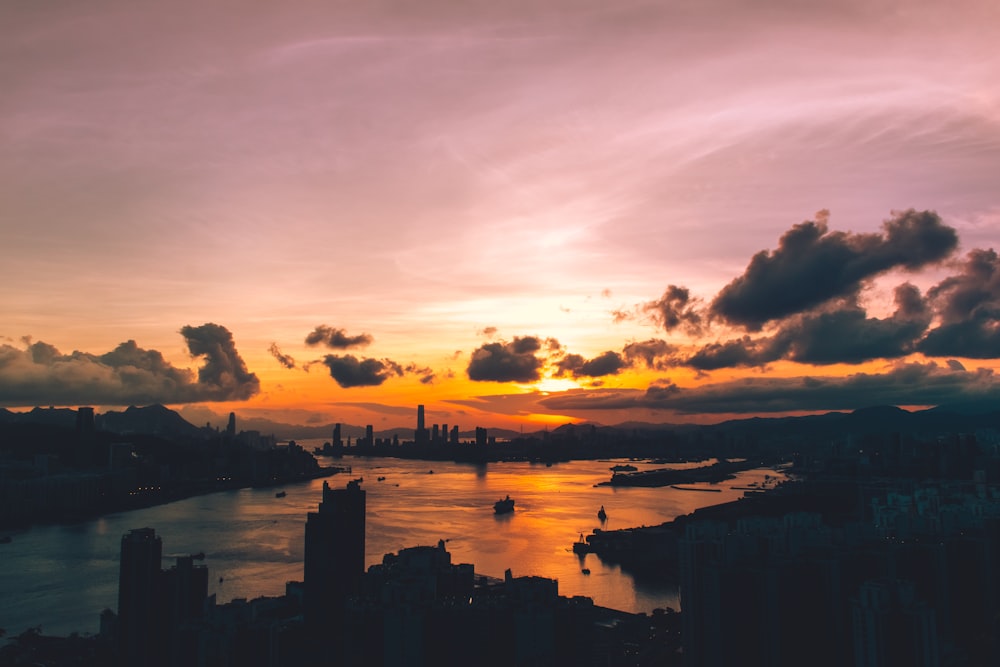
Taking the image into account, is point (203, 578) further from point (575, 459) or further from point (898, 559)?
point (575, 459)

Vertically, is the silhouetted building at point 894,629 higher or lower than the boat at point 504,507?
higher

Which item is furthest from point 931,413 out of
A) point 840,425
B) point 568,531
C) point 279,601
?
point 279,601

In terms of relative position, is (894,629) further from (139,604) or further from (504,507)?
(504,507)

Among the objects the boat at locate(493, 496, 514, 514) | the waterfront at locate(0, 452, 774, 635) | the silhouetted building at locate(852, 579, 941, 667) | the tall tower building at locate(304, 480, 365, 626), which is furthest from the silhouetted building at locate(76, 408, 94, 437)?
the silhouetted building at locate(852, 579, 941, 667)

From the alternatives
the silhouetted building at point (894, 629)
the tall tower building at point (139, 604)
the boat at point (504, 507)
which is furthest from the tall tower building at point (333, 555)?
the boat at point (504, 507)

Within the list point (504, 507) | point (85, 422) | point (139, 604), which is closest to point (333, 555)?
point (139, 604)

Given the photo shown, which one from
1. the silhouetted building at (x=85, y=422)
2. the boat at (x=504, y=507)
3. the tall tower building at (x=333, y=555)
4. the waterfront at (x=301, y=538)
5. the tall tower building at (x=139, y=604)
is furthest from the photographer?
the silhouetted building at (x=85, y=422)

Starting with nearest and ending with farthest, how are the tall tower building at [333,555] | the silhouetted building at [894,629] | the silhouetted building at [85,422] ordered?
the silhouetted building at [894,629] < the tall tower building at [333,555] < the silhouetted building at [85,422]

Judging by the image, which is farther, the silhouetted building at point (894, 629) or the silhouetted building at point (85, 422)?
the silhouetted building at point (85, 422)

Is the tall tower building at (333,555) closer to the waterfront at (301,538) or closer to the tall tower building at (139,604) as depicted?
the tall tower building at (139,604)
